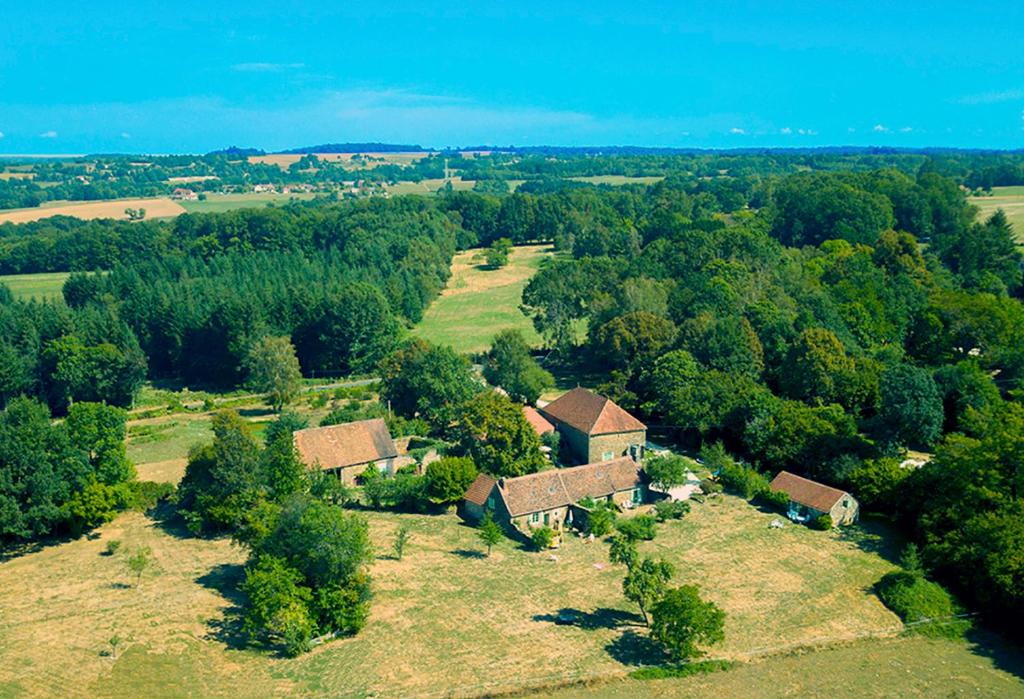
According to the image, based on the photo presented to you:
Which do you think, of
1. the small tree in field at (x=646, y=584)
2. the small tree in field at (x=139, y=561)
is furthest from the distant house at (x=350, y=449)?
the small tree in field at (x=646, y=584)

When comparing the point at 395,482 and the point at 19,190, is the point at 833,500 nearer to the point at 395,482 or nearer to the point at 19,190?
the point at 395,482

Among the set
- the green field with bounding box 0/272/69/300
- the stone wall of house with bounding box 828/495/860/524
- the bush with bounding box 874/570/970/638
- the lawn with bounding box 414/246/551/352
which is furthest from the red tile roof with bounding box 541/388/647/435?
the green field with bounding box 0/272/69/300

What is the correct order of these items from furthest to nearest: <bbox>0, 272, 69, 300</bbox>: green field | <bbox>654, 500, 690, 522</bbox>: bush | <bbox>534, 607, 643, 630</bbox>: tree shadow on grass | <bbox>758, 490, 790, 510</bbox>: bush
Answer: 1. <bbox>0, 272, 69, 300</bbox>: green field
2. <bbox>758, 490, 790, 510</bbox>: bush
3. <bbox>654, 500, 690, 522</bbox>: bush
4. <bbox>534, 607, 643, 630</bbox>: tree shadow on grass

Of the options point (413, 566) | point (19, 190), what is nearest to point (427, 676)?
point (413, 566)

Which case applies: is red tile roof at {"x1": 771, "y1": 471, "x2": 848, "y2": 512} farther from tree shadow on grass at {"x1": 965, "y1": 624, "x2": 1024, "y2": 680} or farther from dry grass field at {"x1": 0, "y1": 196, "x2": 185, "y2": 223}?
dry grass field at {"x1": 0, "y1": 196, "x2": 185, "y2": 223}

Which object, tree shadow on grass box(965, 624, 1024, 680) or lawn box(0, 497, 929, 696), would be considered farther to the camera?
tree shadow on grass box(965, 624, 1024, 680)

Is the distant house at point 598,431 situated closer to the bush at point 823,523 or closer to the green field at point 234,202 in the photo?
the bush at point 823,523
